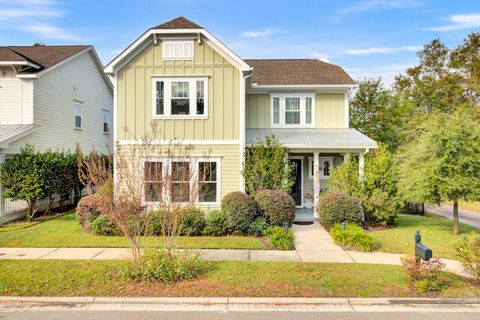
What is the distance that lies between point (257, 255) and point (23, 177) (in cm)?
1061

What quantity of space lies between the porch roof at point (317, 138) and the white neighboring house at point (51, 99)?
26.8 ft

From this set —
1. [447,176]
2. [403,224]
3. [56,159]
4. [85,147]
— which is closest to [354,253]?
[447,176]

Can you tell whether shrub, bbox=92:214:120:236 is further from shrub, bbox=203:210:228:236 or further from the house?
the house

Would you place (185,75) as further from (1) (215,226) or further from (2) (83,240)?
(2) (83,240)

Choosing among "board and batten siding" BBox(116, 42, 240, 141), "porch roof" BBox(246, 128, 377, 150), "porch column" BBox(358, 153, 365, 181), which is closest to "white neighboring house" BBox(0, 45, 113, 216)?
"board and batten siding" BBox(116, 42, 240, 141)

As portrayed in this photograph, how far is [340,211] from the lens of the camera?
12656 millimetres

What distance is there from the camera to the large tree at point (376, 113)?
25594mm

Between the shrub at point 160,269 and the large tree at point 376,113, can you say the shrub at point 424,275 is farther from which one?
the large tree at point 376,113

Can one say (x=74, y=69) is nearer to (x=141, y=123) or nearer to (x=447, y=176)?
(x=141, y=123)

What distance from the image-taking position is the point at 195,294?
22.2ft

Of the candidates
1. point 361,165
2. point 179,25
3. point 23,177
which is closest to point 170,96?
point 179,25

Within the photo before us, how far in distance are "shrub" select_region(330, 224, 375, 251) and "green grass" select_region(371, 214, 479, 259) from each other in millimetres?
471

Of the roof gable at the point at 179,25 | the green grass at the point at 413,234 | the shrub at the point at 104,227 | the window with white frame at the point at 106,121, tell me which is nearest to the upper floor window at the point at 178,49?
the roof gable at the point at 179,25

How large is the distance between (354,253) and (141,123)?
980 centimetres
